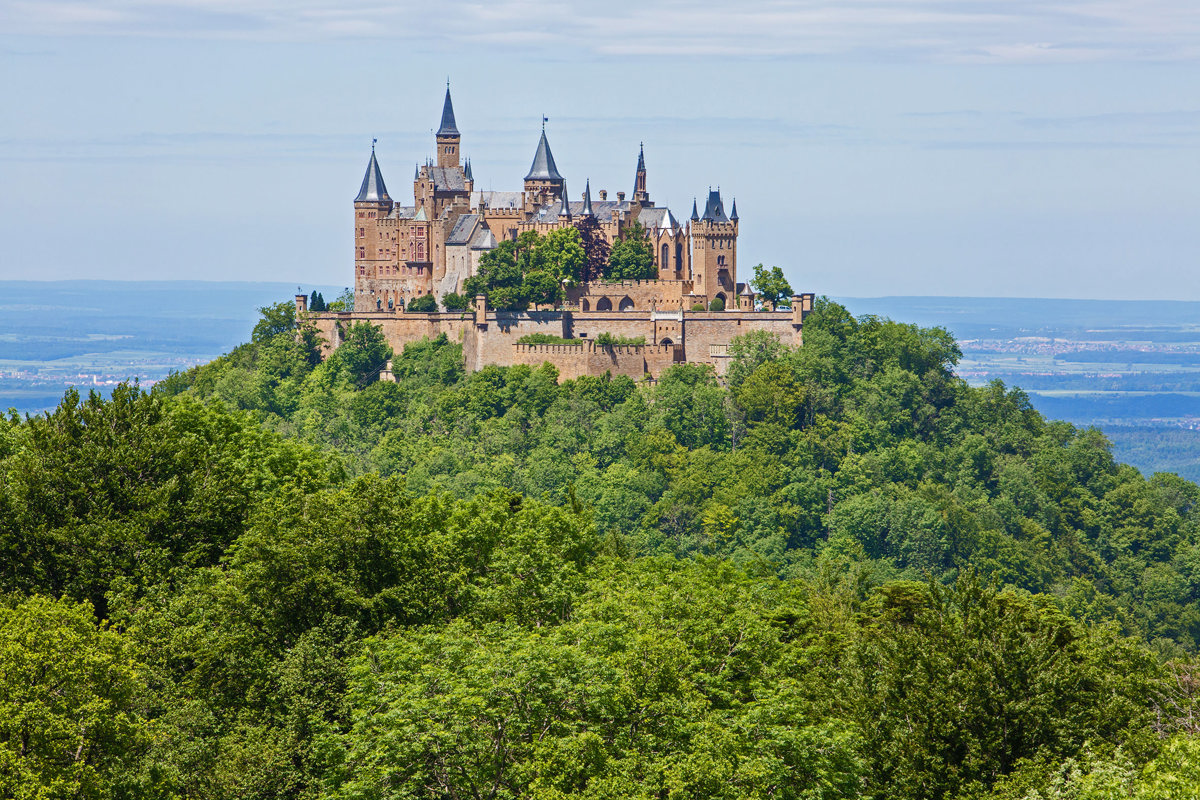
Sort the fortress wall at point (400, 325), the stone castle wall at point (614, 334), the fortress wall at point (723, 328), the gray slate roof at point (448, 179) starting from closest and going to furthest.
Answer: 1. the fortress wall at point (723, 328)
2. the stone castle wall at point (614, 334)
3. the fortress wall at point (400, 325)
4. the gray slate roof at point (448, 179)

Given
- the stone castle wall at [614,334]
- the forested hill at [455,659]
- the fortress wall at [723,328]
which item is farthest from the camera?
the stone castle wall at [614,334]

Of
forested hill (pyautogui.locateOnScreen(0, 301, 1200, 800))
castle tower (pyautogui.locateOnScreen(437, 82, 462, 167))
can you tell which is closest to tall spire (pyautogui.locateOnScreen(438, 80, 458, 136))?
castle tower (pyautogui.locateOnScreen(437, 82, 462, 167))

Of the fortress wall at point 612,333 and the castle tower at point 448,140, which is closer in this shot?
the fortress wall at point 612,333

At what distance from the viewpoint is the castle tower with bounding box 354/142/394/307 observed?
4377 inches

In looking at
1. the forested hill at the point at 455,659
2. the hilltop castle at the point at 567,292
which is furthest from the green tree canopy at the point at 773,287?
the forested hill at the point at 455,659

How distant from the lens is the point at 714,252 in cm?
10481

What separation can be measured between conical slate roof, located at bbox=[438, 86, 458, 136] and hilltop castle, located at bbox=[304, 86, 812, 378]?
12.2 ft

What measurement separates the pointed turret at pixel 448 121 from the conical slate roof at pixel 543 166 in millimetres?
6326

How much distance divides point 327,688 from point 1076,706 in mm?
15725

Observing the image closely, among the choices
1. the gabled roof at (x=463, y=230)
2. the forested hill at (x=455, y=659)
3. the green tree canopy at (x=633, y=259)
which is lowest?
the forested hill at (x=455, y=659)

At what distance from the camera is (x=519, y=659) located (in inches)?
1398

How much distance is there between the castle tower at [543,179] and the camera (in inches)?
4441

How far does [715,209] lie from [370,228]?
71.9 ft

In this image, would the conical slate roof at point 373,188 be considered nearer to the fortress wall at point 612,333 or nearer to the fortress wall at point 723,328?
the fortress wall at point 612,333
